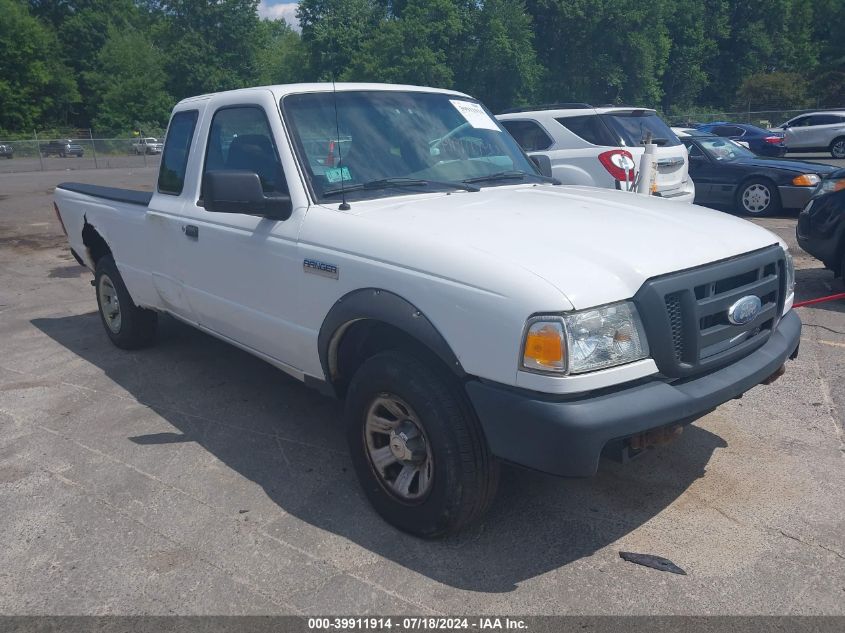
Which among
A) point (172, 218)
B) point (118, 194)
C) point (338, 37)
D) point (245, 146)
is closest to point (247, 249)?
point (245, 146)

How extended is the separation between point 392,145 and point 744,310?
79.5 inches

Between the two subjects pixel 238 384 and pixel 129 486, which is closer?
pixel 129 486

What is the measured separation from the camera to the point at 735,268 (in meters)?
3.14

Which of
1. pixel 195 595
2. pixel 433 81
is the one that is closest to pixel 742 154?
pixel 195 595

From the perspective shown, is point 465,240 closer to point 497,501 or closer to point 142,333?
point 497,501

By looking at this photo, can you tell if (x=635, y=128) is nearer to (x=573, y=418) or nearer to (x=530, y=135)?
(x=530, y=135)

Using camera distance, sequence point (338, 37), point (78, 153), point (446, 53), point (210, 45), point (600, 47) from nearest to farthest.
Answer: point (78, 153) → point (338, 37) → point (446, 53) → point (600, 47) → point (210, 45)

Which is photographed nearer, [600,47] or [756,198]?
[756,198]

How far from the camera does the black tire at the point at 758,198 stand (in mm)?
12328

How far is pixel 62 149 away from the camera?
38.4 m

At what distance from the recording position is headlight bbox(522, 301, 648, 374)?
2648 millimetres

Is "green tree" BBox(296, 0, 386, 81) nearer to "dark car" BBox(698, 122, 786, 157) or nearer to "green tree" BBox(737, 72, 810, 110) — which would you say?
"dark car" BBox(698, 122, 786, 157)

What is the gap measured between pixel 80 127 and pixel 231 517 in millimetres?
68052

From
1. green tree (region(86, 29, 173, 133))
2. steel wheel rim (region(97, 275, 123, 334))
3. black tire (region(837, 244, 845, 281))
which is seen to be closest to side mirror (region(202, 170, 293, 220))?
steel wheel rim (region(97, 275, 123, 334))
